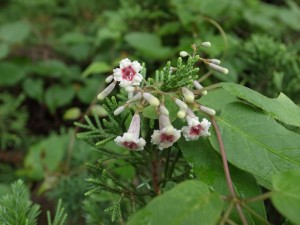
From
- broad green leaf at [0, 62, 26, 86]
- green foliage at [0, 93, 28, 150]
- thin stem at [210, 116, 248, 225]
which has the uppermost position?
thin stem at [210, 116, 248, 225]

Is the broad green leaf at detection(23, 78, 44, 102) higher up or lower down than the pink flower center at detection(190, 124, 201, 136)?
lower down

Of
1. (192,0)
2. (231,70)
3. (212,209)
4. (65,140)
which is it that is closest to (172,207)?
(212,209)

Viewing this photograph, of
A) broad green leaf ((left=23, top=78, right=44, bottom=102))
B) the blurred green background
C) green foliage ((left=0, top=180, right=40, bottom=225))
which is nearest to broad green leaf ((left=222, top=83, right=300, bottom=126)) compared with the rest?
green foliage ((left=0, top=180, right=40, bottom=225))

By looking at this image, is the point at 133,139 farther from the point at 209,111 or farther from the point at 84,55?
the point at 84,55

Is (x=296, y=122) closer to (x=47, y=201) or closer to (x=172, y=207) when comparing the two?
(x=172, y=207)

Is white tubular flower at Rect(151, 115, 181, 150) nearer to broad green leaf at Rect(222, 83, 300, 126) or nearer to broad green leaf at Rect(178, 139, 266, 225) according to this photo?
broad green leaf at Rect(178, 139, 266, 225)

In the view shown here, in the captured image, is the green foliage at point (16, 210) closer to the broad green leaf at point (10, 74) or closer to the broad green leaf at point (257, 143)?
the broad green leaf at point (257, 143)

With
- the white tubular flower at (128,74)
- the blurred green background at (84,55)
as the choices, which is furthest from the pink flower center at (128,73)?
the blurred green background at (84,55)
